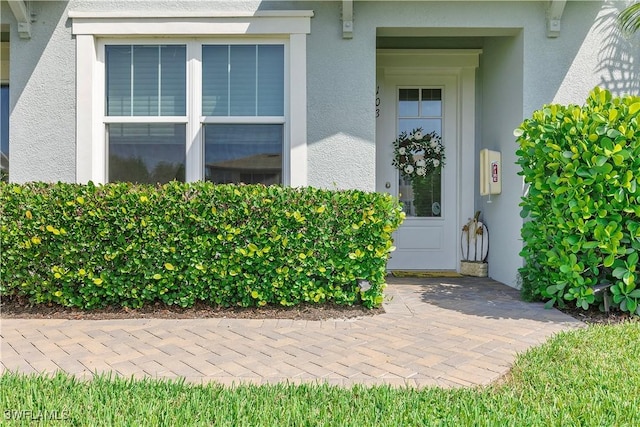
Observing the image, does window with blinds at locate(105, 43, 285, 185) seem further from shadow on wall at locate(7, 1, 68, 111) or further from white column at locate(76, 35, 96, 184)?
shadow on wall at locate(7, 1, 68, 111)

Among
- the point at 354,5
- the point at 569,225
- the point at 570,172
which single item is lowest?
the point at 569,225

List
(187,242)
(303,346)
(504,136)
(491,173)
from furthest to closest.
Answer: (491,173) → (504,136) → (187,242) → (303,346)

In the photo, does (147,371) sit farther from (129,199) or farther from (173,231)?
(129,199)

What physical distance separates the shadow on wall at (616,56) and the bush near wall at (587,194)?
1182mm

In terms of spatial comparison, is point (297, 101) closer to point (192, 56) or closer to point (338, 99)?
point (338, 99)

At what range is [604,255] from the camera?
3.73 meters

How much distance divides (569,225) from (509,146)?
5.38ft

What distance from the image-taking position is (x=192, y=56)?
461 centimetres

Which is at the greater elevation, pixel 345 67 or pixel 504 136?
pixel 345 67

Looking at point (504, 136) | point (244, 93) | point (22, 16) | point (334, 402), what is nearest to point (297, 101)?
point (244, 93)

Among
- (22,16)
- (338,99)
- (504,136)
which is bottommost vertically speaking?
(504,136)

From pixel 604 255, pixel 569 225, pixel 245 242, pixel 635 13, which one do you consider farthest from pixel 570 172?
pixel 245 242

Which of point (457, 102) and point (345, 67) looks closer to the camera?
point (345, 67)
